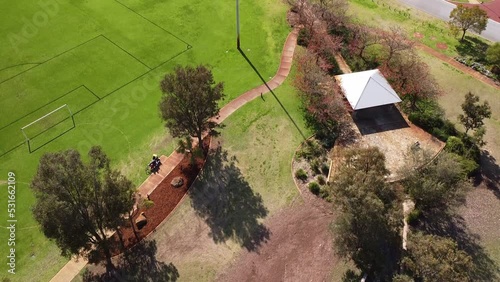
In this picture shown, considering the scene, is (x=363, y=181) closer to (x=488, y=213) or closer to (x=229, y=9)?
(x=488, y=213)

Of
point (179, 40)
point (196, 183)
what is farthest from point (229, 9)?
point (196, 183)

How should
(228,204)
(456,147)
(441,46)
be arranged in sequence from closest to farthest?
(228,204)
(456,147)
(441,46)

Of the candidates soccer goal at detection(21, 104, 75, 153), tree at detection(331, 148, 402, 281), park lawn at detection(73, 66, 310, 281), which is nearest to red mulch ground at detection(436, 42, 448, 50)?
park lawn at detection(73, 66, 310, 281)

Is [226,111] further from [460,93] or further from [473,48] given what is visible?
[473,48]

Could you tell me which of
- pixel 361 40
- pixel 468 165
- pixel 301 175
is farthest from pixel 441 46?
pixel 301 175

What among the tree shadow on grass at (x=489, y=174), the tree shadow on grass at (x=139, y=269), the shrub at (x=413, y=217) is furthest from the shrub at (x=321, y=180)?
the tree shadow on grass at (x=139, y=269)

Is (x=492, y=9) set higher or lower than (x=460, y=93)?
higher
